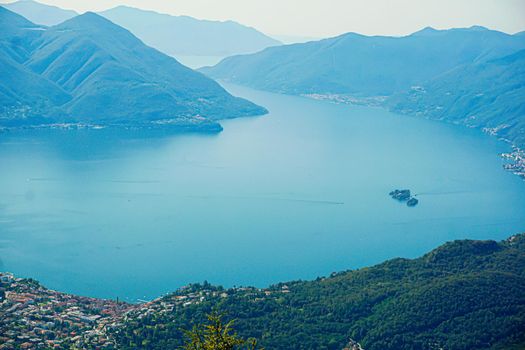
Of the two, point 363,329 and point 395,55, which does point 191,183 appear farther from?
point 395,55

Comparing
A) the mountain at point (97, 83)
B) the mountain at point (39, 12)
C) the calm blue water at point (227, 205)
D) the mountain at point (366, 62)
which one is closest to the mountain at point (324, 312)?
the calm blue water at point (227, 205)

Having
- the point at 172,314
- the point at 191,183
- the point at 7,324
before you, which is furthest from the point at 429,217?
the point at 7,324

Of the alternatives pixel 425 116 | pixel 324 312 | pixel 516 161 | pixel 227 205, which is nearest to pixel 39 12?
pixel 425 116

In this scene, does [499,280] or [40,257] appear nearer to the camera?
[499,280]

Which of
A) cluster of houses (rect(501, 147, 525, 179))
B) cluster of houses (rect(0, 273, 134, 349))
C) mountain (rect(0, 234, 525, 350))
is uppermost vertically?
cluster of houses (rect(501, 147, 525, 179))

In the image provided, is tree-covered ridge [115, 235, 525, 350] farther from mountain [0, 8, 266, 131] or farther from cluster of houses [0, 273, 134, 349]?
mountain [0, 8, 266, 131]

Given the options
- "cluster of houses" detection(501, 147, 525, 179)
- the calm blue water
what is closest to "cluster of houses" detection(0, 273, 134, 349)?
the calm blue water

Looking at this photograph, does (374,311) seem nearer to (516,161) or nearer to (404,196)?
(404,196)
